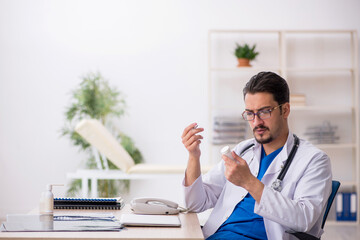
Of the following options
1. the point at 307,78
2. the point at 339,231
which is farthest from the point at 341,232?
the point at 307,78

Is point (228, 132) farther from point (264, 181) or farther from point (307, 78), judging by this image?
point (264, 181)

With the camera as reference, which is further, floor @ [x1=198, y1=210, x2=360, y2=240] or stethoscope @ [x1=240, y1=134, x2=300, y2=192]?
floor @ [x1=198, y1=210, x2=360, y2=240]

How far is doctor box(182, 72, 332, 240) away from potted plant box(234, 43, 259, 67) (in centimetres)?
300

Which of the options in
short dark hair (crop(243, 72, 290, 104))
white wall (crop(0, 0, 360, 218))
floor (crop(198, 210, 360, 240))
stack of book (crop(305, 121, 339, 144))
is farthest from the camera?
white wall (crop(0, 0, 360, 218))

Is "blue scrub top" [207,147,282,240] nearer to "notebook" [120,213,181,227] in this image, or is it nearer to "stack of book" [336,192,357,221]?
"notebook" [120,213,181,227]

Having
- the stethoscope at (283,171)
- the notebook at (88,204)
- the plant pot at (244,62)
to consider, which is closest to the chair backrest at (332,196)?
the stethoscope at (283,171)

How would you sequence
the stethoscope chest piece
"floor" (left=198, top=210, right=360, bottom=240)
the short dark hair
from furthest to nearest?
"floor" (left=198, top=210, right=360, bottom=240) < the short dark hair < the stethoscope chest piece

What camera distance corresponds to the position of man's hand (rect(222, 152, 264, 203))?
67.6 inches

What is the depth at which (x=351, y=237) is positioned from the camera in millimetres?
4449

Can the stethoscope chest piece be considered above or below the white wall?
below

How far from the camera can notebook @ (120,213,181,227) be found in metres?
1.72

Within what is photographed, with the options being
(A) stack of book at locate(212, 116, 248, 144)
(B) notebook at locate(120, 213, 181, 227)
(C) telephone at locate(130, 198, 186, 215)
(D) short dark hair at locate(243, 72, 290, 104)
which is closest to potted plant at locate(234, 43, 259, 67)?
(A) stack of book at locate(212, 116, 248, 144)

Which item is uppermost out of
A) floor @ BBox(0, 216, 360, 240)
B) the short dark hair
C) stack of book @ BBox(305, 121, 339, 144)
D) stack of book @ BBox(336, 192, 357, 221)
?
the short dark hair

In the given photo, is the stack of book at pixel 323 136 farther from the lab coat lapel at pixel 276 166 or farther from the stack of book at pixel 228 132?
the lab coat lapel at pixel 276 166
